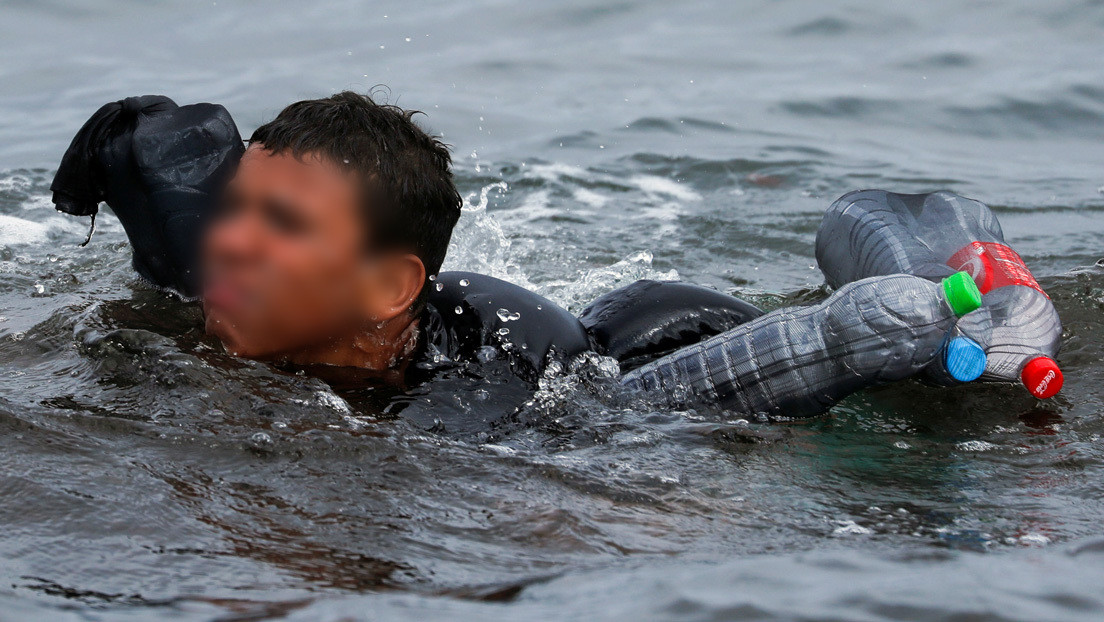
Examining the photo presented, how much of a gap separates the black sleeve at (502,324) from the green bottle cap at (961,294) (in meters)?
A: 1.10

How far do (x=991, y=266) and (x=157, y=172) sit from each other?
2.98 meters

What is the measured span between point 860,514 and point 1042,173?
5.97 m

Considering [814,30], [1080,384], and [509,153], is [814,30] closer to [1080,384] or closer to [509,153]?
[509,153]

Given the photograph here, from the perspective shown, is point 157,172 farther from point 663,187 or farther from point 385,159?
point 663,187

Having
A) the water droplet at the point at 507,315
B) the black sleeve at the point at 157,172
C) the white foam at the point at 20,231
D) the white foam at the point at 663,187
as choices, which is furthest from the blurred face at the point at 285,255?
the white foam at the point at 663,187

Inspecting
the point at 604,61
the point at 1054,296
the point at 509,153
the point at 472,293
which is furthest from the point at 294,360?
the point at 604,61

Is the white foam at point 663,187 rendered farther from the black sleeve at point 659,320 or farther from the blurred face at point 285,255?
the blurred face at point 285,255

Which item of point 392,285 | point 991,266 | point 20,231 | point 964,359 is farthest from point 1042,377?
point 20,231

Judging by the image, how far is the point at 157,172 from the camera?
4480 mm

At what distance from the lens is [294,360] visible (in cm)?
388

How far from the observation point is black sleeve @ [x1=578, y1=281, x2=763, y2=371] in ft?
13.3

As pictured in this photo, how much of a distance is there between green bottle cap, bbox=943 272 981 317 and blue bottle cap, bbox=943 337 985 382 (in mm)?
136

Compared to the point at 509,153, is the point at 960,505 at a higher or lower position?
lower

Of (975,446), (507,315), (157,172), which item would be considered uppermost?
(157,172)
